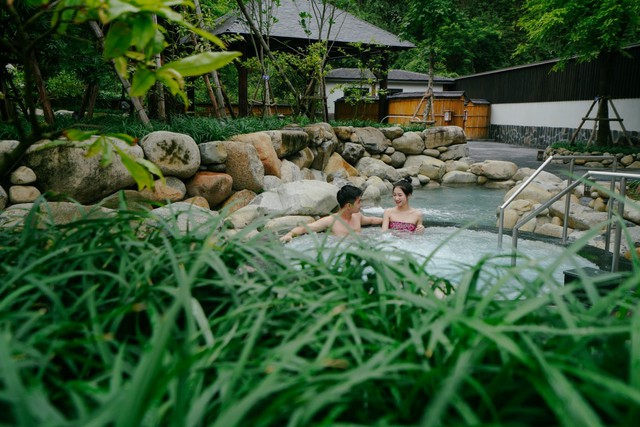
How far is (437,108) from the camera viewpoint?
869 inches

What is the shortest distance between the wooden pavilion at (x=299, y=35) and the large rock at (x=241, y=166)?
5103mm

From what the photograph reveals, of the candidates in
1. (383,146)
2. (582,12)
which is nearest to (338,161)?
(383,146)

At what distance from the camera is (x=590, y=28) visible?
13.2 meters

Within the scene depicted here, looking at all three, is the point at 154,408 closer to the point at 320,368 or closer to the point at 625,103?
the point at 320,368

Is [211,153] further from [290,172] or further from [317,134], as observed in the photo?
[317,134]

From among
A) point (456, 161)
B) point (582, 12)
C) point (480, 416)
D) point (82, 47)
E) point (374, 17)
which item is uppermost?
point (374, 17)

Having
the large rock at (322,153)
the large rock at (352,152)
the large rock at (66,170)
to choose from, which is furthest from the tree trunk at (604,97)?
the large rock at (66,170)

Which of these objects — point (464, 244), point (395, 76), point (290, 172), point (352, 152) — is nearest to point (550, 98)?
point (395, 76)

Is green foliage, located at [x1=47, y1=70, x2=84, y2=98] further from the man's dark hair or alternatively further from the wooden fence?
the wooden fence

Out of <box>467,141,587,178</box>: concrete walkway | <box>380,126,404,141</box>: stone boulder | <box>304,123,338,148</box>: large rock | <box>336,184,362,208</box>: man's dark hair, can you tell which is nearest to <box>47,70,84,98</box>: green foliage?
→ <box>304,123,338,148</box>: large rock

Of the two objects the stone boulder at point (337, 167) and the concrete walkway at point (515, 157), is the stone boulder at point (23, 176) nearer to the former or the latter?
the stone boulder at point (337, 167)

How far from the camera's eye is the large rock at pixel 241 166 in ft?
24.2

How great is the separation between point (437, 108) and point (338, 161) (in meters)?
12.1

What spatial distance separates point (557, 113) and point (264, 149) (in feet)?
52.9
